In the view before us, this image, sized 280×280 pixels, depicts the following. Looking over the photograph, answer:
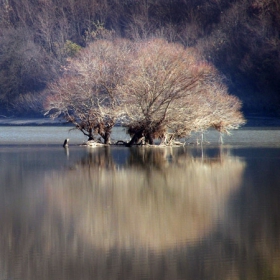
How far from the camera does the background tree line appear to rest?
58094 millimetres

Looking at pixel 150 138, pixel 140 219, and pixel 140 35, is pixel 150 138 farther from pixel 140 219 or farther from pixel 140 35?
pixel 140 35

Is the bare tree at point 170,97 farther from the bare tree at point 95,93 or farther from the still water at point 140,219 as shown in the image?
the still water at point 140,219

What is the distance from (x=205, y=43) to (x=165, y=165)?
42022mm

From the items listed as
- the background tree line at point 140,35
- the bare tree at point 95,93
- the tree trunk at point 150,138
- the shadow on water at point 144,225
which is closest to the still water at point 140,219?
the shadow on water at point 144,225

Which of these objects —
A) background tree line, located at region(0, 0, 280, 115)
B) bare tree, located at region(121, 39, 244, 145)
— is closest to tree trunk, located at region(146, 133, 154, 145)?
bare tree, located at region(121, 39, 244, 145)

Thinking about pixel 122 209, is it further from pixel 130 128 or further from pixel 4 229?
pixel 130 128

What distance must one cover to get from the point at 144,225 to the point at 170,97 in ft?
56.5

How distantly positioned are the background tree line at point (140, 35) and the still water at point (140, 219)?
34192mm

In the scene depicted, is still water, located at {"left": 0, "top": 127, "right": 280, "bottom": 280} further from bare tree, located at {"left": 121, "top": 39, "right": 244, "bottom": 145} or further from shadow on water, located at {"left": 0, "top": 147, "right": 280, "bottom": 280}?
bare tree, located at {"left": 121, "top": 39, "right": 244, "bottom": 145}

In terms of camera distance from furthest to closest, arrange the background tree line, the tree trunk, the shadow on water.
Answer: the background tree line
the tree trunk
the shadow on water

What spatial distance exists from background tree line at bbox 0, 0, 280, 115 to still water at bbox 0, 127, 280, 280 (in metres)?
34.2

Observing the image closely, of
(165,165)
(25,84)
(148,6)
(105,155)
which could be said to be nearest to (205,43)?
(148,6)

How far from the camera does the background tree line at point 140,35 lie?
58.1 m

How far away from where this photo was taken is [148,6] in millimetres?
72000
